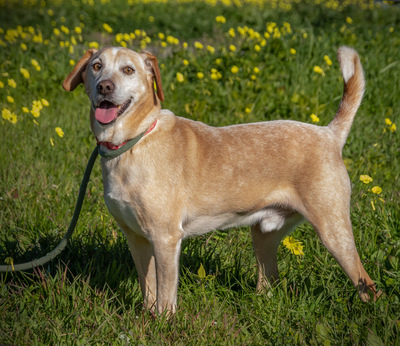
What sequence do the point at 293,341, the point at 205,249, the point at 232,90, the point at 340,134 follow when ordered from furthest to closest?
the point at 232,90
the point at 205,249
the point at 340,134
the point at 293,341

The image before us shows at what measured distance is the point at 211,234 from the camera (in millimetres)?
4051

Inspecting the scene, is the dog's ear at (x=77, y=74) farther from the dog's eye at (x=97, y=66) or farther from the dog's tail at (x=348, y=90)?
the dog's tail at (x=348, y=90)

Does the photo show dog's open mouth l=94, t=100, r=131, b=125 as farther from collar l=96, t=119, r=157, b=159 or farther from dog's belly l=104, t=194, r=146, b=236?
dog's belly l=104, t=194, r=146, b=236

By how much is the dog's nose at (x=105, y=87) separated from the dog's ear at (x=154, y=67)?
335mm

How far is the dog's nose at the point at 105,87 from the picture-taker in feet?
9.57

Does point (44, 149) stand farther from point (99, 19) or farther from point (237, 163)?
point (99, 19)

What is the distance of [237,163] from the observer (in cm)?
325

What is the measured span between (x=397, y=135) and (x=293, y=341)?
128 inches

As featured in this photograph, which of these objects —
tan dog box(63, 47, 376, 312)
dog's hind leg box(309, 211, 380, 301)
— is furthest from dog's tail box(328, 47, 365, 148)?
dog's hind leg box(309, 211, 380, 301)

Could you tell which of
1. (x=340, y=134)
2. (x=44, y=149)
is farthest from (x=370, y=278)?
(x=44, y=149)

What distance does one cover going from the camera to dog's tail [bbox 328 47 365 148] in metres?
3.42

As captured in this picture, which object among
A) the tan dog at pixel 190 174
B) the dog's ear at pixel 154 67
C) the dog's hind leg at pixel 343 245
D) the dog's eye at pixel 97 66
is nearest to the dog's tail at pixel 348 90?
the tan dog at pixel 190 174

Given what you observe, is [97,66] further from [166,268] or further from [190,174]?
[166,268]

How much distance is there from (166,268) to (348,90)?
5.44 feet
